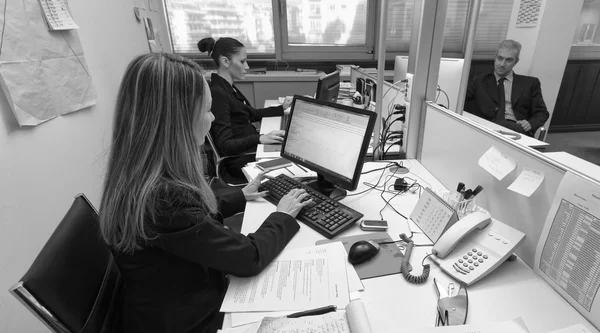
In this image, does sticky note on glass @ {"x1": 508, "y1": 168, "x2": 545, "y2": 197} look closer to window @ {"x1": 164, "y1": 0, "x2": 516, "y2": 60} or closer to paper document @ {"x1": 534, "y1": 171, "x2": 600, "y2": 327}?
paper document @ {"x1": 534, "y1": 171, "x2": 600, "y2": 327}

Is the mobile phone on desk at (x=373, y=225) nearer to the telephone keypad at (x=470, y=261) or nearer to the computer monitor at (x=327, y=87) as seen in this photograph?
the telephone keypad at (x=470, y=261)

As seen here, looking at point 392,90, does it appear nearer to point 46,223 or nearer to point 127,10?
point 46,223

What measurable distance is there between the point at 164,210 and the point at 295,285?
388 millimetres

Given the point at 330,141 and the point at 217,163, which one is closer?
the point at 330,141

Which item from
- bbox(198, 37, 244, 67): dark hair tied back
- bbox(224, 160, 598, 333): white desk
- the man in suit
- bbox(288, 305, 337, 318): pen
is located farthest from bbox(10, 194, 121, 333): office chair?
the man in suit

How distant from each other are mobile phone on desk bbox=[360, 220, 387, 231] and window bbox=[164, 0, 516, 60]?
3.39m

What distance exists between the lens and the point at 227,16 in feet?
12.4

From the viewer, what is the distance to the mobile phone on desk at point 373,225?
1.04 meters

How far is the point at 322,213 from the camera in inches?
43.6

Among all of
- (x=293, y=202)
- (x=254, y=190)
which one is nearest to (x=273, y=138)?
(x=254, y=190)

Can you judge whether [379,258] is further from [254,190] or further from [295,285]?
[254,190]

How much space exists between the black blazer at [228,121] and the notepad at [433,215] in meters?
1.24

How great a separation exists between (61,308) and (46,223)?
3.10 ft

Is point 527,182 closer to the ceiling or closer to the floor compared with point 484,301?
closer to the ceiling
